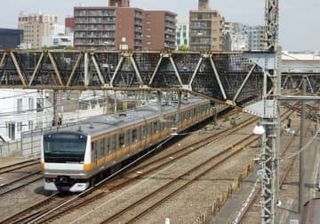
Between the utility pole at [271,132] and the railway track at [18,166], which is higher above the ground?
the utility pole at [271,132]

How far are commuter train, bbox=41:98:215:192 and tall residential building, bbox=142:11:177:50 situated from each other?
12880cm

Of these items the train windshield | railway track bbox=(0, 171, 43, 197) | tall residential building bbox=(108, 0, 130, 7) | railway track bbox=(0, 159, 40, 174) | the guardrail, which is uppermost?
tall residential building bbox=(108, 0, 130, 7)

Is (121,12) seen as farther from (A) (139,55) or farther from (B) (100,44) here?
(A) (139,55)

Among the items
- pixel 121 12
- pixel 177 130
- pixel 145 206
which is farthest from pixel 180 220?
pixel 121 12

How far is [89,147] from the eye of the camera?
22.7 metres

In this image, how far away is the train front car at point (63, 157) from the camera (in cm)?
2245

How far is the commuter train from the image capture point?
22.5m

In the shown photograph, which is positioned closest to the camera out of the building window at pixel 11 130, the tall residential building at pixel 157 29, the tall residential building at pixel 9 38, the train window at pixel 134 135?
the train window at pixel 134 135

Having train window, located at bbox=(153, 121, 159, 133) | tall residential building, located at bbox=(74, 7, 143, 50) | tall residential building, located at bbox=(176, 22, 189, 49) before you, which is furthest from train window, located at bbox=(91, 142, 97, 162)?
tall residential building, located at bbox=(176, 22, 189, 49)

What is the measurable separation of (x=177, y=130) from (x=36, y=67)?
12422 millimetres

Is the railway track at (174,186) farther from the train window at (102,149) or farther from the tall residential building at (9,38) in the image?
the tall residential building at (9,38)

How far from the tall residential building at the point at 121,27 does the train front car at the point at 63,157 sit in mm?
122565

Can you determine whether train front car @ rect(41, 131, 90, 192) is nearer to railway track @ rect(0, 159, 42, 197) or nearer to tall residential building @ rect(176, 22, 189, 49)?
railway track @ rect(0, 159, 42, 197)

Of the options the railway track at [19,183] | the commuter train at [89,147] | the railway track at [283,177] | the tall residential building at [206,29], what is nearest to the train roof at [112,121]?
the commuter train at [89,147]
